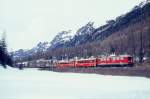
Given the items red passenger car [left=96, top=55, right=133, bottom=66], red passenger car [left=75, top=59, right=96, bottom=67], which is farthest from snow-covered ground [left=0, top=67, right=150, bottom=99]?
red passenger car [left=75, top=59, right=96, bottom=67]

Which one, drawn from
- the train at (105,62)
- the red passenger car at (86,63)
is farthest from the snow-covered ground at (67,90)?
the red passenger car at (86,63)

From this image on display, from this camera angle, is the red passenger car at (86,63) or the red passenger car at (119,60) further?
the red passenger car at (86,63)

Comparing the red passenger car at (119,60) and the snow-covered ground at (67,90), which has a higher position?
the red passenger car at (119,60)

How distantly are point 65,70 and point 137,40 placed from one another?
223 feet

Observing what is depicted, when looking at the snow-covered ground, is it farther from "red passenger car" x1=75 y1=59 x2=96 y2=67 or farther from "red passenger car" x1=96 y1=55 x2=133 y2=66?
"red passenger car" x1=75 y1=59 x2=96 y2=67

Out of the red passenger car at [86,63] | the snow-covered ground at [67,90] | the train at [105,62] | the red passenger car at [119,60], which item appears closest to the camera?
the snow-covered ground at [67,90]

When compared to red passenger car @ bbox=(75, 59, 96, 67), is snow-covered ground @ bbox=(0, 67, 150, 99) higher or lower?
lower

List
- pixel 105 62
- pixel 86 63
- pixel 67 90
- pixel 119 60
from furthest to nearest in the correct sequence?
pixel 86 63 < pixel 105 62 < pixel 119 60 < pixel 67 90

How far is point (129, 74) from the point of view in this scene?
61594 mm

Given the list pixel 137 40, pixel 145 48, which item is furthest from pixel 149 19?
pixel 145 48

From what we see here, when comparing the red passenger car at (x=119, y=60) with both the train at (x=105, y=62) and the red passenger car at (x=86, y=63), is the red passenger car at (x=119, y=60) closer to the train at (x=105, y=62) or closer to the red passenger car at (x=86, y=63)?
the train at (x=105, y=62)

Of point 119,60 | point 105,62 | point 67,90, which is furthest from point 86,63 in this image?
point 67,90

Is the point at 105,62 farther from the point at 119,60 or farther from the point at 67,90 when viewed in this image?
the point at 67,90

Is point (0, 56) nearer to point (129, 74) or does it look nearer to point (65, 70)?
point (65, 70)
